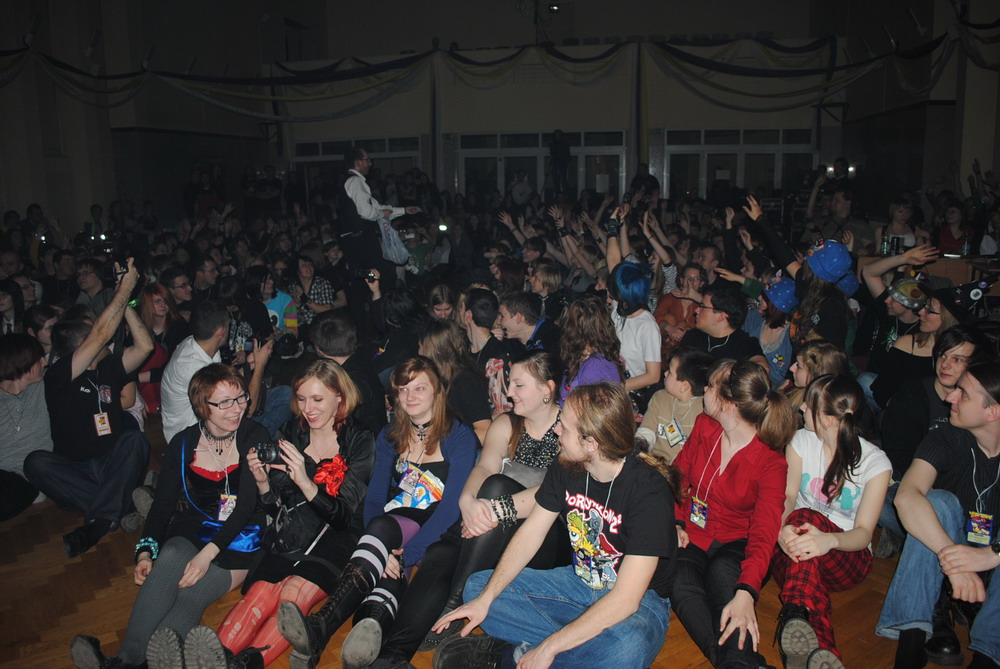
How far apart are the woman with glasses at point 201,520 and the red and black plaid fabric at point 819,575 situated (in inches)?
83.1

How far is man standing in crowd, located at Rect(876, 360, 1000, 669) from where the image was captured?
2426mm

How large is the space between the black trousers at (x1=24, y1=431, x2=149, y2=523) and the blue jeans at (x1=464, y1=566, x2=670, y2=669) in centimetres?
226

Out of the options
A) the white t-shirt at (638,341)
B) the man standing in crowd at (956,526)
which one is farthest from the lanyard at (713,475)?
the white t-shirt at (638,341)

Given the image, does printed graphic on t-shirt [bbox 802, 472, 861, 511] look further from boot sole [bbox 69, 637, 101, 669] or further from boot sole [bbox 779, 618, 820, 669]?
boot sole [bbox 69, 637, 101, 669]

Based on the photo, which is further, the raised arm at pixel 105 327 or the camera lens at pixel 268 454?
the raised arm at pixel 105 327

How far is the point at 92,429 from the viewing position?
12.7 ft

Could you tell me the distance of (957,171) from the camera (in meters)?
9.27

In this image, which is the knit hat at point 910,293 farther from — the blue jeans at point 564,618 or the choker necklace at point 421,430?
the choker necklace at point 421,430

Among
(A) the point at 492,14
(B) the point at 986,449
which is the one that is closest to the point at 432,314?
(B) the point at 986,449

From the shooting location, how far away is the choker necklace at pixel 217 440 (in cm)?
311

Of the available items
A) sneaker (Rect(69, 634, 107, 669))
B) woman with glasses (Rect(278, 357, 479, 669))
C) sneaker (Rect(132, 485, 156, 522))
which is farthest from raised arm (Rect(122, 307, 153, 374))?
sneaker (Rect(69, 634, 107, 669))

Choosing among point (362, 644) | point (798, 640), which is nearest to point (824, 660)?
point (798, 640)

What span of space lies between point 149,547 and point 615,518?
1.94m

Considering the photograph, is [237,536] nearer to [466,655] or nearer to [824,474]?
[466,655]
